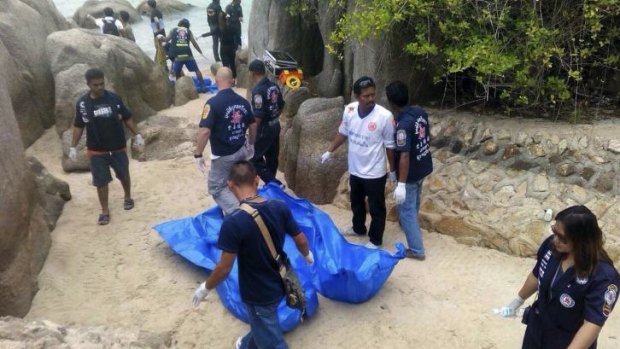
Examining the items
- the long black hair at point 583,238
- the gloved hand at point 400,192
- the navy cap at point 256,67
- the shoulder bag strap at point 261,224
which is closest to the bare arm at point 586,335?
the long black hair at point 583,238

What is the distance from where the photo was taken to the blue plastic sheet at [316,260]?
413cm

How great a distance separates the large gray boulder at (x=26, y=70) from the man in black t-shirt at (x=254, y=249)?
234 inches

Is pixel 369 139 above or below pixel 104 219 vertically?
above

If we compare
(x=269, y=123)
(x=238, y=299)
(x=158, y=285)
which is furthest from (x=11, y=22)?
(x=238, y=299)

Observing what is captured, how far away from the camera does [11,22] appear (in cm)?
820

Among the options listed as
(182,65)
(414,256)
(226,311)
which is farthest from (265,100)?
(182,65)

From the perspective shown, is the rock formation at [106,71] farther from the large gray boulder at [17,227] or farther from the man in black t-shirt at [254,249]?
the man in black t-shirt at [254,249]

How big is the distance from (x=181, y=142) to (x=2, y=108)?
11.2ft

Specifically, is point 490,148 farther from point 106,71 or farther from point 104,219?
point 106,71

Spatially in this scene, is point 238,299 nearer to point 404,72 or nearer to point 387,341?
point 387,341

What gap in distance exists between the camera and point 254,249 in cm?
303

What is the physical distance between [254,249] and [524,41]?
3.54m

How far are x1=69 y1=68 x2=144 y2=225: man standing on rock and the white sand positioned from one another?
503mm

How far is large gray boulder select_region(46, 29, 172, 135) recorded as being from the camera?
7812 mm
